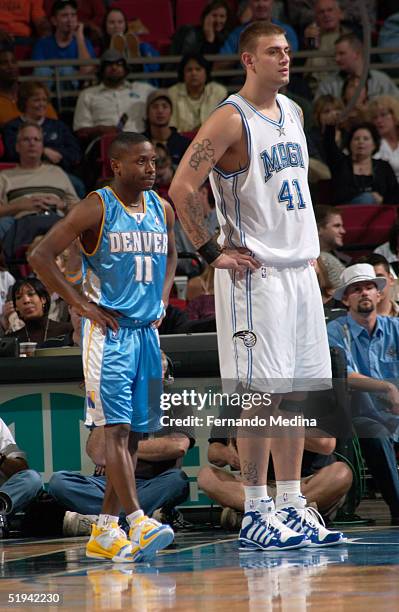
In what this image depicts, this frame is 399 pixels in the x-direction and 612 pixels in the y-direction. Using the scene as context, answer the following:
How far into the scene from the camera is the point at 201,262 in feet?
35.9

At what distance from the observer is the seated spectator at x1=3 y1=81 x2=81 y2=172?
12914 millimetres

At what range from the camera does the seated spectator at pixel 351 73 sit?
534 inches

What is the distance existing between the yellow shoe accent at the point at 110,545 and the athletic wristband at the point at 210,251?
50.7 inches

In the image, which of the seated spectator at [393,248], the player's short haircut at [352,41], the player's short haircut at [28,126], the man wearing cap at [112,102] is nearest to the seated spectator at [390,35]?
the player's short haircut at [352,41]

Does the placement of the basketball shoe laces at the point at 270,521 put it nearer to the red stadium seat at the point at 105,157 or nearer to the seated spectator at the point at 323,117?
the seated spectator at the point at 323,117

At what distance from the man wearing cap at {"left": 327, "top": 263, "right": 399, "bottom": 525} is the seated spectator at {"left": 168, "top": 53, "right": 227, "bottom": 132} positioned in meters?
5.37

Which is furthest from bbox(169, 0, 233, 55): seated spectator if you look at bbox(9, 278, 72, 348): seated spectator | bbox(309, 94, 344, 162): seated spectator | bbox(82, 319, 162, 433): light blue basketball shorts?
bbox(82, 319, 162, 433): light blue basketball shorts

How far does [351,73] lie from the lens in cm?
1360

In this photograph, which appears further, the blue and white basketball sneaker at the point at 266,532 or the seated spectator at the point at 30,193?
the seated spectator at the point at 30,193

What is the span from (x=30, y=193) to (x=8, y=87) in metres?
2.24

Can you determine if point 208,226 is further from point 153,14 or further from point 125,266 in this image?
point 125,266

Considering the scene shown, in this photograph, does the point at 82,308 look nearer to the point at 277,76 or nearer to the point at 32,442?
the point at 277,76

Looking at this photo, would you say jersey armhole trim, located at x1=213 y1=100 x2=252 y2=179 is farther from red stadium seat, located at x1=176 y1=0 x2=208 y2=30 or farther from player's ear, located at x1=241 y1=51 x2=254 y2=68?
red stadium seat, located at x1=176 y1=0 x2=208 y2=30

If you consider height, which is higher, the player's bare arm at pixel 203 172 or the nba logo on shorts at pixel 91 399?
the player's bare arm at pixel 203 172
